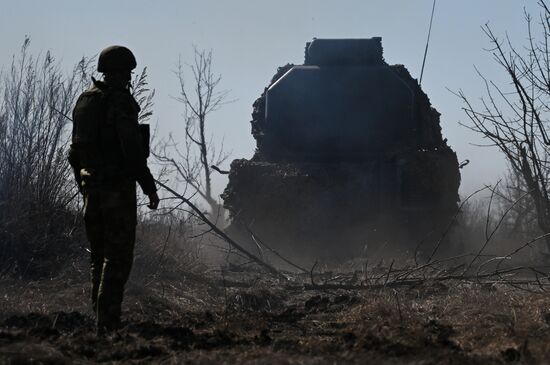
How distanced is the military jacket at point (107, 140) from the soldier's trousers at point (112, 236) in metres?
0.10

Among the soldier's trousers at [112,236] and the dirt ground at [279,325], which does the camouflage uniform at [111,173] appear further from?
the dirt ground at [279,325]

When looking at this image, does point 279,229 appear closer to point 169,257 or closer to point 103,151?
point 169,257

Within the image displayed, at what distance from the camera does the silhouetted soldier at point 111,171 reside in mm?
6164

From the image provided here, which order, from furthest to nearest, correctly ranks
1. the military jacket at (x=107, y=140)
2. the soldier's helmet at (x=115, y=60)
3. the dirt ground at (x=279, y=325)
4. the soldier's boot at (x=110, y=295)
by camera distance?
the soldier's helmet at (x=115, y=60) < the military jacket at (x=107, y=140) < the soldier's boot at (x=110, y=295) < the dirt ground at (x=279, y=325)

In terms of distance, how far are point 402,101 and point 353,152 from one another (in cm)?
113

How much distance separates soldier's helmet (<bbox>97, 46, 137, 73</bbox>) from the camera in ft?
21.0

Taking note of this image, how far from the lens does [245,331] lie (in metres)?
6.18

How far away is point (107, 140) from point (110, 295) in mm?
1032

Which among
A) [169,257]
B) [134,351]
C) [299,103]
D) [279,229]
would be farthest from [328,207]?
[134,351]

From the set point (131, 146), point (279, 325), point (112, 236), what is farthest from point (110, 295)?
point (279, 325)

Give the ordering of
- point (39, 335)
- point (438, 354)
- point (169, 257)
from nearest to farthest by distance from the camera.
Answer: point (438, 354)
point (39, 335)
point (169, 257)

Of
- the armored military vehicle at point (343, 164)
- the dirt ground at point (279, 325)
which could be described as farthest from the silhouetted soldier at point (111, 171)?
the armored military vehicle at point (343, 164)

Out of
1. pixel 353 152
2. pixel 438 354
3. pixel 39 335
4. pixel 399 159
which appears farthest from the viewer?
pixel 353 152

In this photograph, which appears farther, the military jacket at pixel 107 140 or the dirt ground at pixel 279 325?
the military jacket at pixel 107 140
